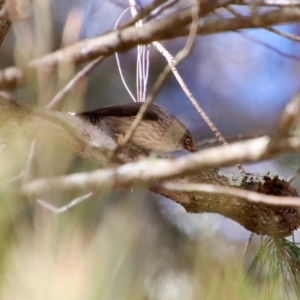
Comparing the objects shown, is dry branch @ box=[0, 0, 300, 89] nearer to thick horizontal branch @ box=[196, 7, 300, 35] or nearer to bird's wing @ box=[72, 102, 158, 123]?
thick horizontal branch @ box=[196, 7, 300, 35]

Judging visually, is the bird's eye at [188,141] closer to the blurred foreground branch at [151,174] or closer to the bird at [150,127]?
the bird at [150,127]

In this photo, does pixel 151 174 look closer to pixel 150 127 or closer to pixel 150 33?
pixel 150 33

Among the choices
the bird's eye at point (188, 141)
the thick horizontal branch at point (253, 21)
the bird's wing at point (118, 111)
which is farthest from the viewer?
the bird's eye at point (188, 141)

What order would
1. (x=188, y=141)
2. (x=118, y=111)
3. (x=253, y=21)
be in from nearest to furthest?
(x=253, y=21) → (x=118, y=111) → (x=188, y=141)

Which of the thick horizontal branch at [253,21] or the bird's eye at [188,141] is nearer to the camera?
the thick horizontal branch at [253,21]

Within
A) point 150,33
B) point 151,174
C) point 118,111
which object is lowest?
point 151,174

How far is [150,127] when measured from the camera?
2775 mm

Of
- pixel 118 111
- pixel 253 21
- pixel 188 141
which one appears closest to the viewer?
pixel 253 21

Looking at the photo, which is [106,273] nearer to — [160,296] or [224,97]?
[160,296]

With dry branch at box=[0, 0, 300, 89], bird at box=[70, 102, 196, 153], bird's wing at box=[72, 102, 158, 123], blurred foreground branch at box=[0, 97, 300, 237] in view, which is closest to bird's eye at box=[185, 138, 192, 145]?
bird at box=[70, 102, 196, 153]

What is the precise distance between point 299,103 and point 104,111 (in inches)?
70.8

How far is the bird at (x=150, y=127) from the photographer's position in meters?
2.57

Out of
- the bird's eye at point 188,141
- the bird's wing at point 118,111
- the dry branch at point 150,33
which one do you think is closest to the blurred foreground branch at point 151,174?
the dry branch at point 150,33

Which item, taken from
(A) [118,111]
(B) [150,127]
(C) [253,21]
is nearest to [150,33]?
(C) [253,21]
